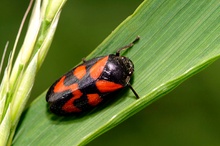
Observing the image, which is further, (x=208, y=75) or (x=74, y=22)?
(x=74, y=22)

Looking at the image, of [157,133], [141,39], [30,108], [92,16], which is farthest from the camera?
[92,16]

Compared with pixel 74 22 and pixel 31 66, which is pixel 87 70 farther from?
pixel 74 22

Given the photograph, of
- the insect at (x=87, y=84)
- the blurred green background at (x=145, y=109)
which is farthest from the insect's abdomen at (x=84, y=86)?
the blurred green background at (x=145, y=109)

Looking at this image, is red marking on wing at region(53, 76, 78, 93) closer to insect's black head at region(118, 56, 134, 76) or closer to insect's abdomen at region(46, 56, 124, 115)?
insect's abdomen at region(46, 56, 124, 115)

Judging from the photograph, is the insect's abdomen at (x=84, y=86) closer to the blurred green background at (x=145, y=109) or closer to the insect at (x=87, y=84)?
the insect at (x=87, y=84)

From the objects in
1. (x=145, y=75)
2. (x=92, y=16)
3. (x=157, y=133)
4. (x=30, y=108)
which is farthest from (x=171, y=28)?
(x=92, y=16)

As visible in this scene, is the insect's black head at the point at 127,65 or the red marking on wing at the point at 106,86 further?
the red marking on wing at the point at 106,86
